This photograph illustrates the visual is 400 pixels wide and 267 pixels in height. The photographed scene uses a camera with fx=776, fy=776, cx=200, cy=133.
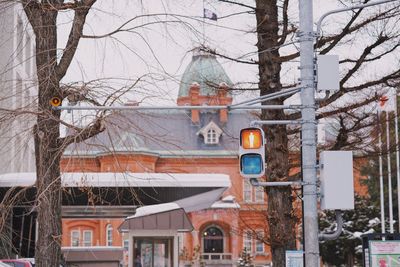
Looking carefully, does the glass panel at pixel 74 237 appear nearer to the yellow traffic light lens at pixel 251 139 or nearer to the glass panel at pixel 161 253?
the glass panel at pixel 161 253

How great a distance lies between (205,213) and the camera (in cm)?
7138

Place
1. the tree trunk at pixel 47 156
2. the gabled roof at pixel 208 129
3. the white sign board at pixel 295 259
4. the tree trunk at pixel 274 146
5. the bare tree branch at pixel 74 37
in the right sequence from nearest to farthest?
the white sign board at pixel 295 259 → the tree trunk at pixel 47 156 → the bare tree branch at pixel 74 37 → the tree trunk at pixel 274 146 → the gabled roof at pixel 208 129

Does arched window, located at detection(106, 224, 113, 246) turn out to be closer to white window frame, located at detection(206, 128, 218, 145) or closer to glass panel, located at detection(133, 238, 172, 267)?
white window frame, located at detection(206, 128, 218, 145)

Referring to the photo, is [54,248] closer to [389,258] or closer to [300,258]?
[300,258]

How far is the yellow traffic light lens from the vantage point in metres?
10.9

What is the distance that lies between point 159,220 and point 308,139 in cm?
1509

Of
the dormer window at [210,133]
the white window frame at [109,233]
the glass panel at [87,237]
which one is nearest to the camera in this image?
the glass panel at [87,237]

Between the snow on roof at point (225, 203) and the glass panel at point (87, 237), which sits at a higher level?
Answer: the snow on roof at point (225, 203)

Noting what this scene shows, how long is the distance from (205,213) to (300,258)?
6044 cm

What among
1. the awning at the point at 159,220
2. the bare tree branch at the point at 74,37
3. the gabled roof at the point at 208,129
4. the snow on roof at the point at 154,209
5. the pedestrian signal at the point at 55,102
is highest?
the gabled roof at the point at 208,129

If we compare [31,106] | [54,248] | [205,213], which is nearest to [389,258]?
[54,248]

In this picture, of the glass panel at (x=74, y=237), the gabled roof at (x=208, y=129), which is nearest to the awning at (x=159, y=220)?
the glass panel at (x=74, y=237)

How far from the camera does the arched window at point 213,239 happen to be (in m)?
72.6

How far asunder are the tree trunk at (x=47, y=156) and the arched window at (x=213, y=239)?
59100 millimetres
